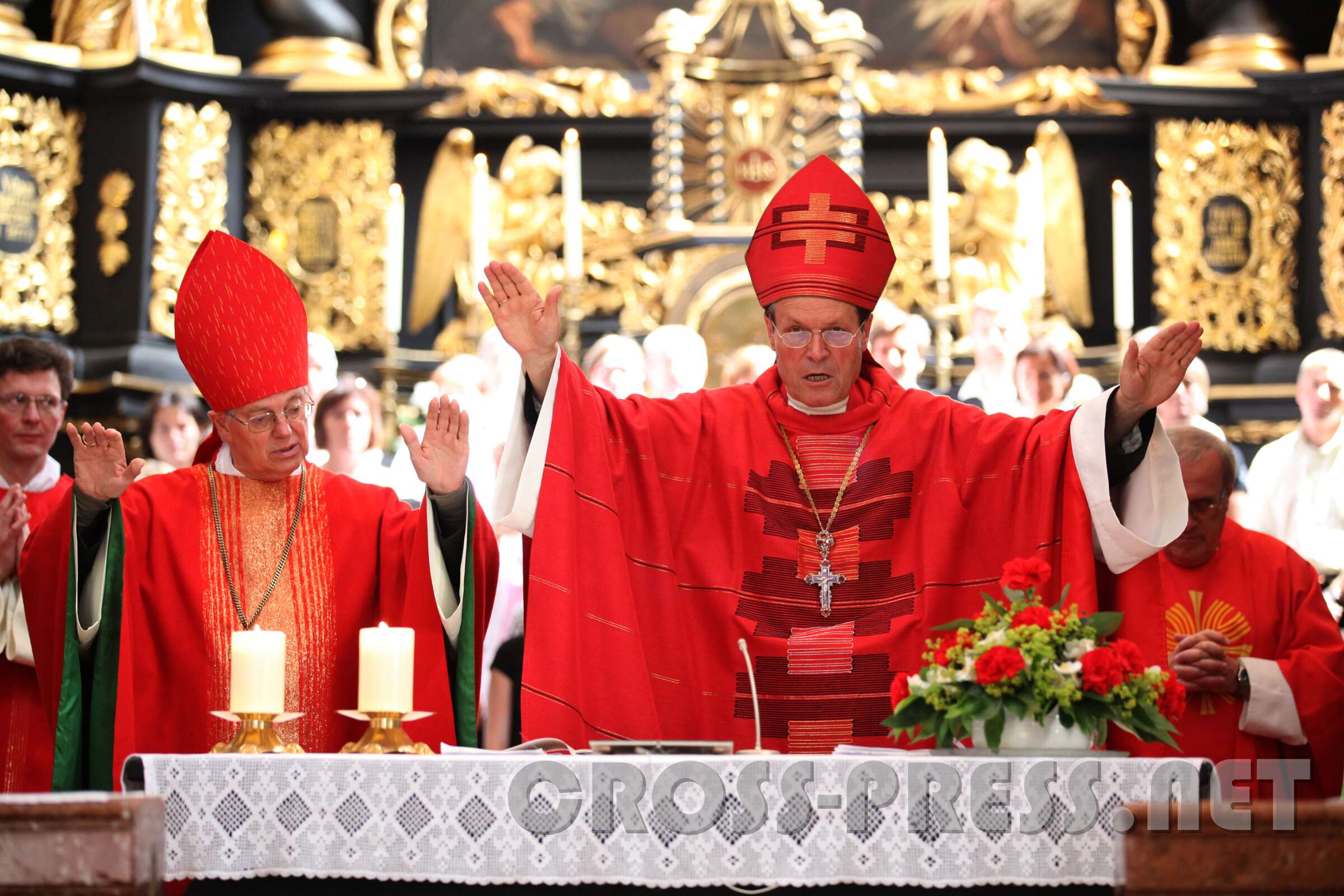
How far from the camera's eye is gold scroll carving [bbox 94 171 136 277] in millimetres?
9836

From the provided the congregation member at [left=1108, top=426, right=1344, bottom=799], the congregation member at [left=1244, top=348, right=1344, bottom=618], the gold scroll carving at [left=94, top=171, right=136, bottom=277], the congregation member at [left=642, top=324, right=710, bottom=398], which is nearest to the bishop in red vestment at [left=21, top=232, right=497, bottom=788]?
the congregation member at [left=1108, top=426, right=1344, bottom=799]

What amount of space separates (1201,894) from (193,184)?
8.11 meters

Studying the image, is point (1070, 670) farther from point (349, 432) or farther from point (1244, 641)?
point (349, 432)

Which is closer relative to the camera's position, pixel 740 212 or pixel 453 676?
pixel 453 676

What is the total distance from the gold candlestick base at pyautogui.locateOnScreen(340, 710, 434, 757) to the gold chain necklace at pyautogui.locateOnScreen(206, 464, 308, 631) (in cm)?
88

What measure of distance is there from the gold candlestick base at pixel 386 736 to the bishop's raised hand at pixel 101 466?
90cm

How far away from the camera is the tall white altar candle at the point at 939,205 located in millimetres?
9445

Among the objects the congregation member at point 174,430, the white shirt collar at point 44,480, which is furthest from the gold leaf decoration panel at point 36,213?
the white shirt collar at point 44,480

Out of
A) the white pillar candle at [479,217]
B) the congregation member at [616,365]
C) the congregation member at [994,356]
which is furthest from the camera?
the white pillar candle at [479,217]

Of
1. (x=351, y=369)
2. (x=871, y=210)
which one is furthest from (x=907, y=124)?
(x=871, y=210)

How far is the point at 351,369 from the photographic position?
1027cm

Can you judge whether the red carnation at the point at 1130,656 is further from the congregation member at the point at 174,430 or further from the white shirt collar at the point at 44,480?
the congregation member at the point at 174,430

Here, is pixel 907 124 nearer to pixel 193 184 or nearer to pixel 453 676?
pixel 193 184

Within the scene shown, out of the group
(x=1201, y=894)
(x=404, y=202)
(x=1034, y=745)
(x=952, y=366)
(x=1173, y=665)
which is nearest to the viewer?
(x=1201, y=894)
